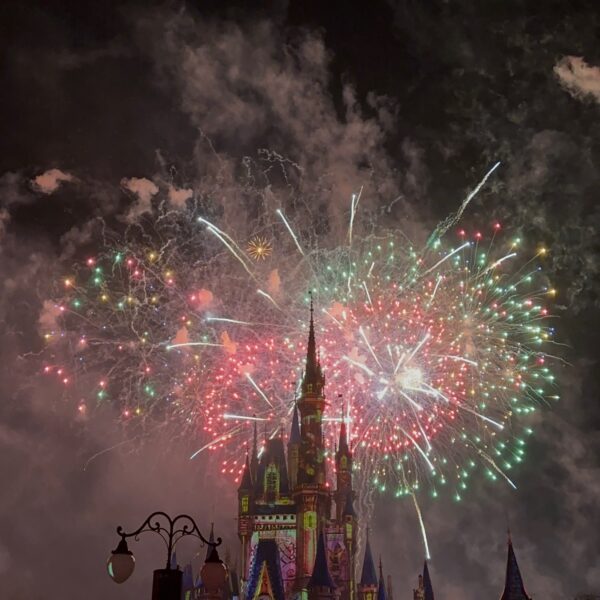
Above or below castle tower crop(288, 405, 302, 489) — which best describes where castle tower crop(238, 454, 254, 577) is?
below

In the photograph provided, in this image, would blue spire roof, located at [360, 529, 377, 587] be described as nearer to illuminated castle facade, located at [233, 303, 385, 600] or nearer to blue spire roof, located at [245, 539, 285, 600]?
illuminated castle facade, located at [233, 303, 385, 600]

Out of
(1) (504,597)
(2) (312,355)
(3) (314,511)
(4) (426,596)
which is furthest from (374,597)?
(2) (312,355)

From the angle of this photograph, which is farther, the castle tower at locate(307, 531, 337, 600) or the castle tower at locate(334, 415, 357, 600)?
the castle tower at locate(334, 415, 357, 600)

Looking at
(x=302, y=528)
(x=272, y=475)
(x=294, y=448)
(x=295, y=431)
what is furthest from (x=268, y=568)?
(x=295, y=431)

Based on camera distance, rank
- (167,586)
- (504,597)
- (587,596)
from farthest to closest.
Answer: (587,596), (504,597), (167,586)

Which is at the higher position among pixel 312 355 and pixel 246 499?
pixel 312 355

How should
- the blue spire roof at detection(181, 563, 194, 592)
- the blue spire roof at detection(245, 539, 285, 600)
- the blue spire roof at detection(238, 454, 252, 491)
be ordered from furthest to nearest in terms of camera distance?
the blue spire roof at detection(238, 454, 252, 491) → the blue spire roof at detection(181, 563, 194, 592) → the blue spire roof at detection(245, 539, 285, 600)

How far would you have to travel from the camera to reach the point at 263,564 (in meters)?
67.8

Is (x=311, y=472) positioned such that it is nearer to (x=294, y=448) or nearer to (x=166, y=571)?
Result: (x=294, y=448)

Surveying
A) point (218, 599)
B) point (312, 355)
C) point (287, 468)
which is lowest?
point (218, 599)

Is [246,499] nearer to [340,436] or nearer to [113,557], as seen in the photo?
[340,436]

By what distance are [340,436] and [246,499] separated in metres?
11.4

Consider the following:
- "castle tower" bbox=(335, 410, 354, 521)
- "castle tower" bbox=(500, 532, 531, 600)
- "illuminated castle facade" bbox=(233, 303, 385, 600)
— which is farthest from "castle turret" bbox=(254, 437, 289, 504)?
"castle tower" bbox=(500, 532, 531, 600)

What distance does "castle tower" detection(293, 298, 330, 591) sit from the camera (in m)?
68.1
